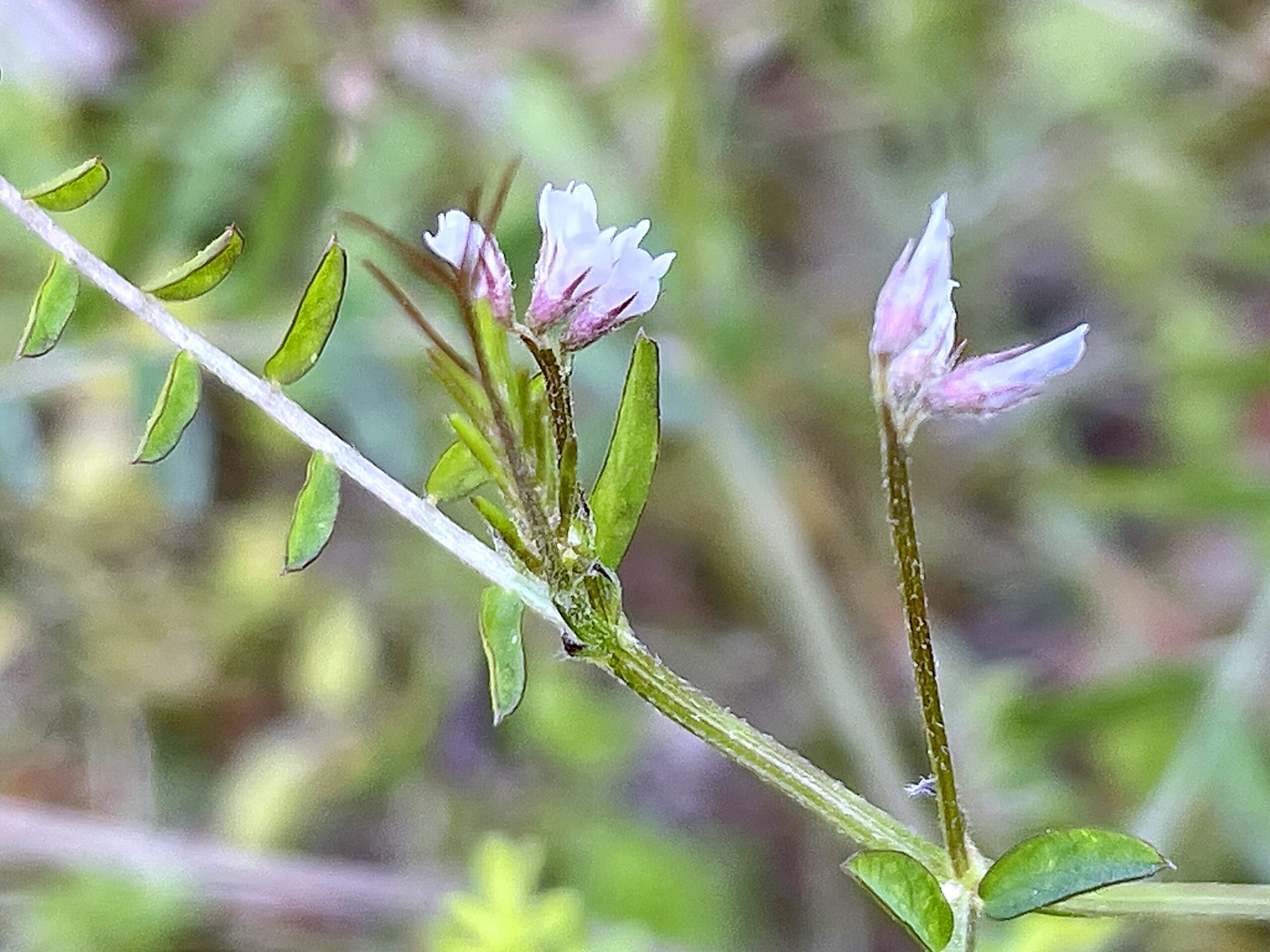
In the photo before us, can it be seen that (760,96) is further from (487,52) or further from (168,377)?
(168,377)

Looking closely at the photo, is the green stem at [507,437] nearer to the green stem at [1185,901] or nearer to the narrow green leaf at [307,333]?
the narrow green leaf at [307,333]

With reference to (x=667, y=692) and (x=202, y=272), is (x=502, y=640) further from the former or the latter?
(x=202, y=272)

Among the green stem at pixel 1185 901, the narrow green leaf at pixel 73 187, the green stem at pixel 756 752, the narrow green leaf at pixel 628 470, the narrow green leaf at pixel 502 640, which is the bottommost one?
the green stem at pixel 1185 901

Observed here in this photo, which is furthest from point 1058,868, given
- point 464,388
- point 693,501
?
point 693,501

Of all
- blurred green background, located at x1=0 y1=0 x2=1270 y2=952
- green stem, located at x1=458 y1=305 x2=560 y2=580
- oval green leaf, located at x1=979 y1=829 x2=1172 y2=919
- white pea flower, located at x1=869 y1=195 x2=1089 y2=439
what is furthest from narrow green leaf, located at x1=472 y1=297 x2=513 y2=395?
Answer: blurred green background, located at x1=0 y1=0 x2=1270 y2=952

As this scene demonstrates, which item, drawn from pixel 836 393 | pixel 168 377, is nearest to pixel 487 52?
pixel 836 393

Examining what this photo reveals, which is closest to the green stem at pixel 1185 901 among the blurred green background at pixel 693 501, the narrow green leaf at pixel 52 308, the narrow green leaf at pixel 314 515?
the narrow green leaf at pixel 314 515
